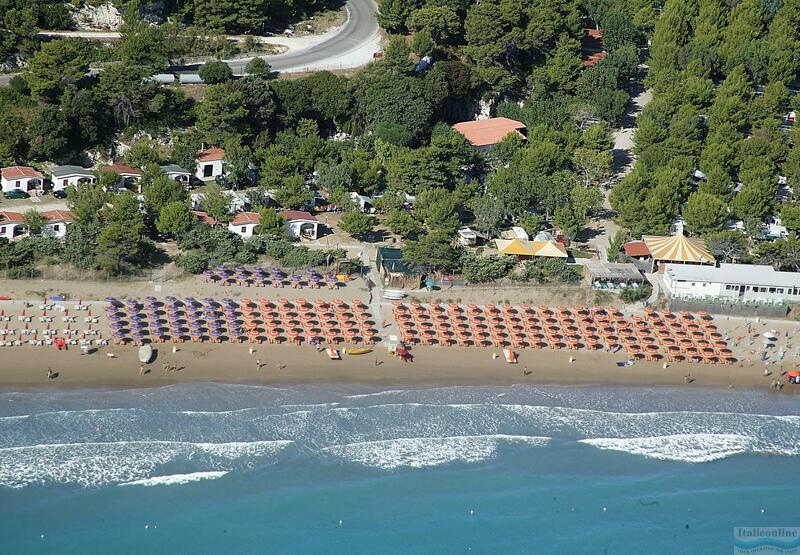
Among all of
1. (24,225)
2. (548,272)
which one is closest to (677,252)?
(548,272)

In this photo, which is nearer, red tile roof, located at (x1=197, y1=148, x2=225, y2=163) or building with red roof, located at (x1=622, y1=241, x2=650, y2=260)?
building with red roof, located at (x1=622, y1=241, x2=650, y2=260)

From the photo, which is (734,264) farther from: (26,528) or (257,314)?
(26,528)

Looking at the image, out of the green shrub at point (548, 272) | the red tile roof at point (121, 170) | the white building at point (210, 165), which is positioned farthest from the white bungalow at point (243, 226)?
the green shrub at point (548, 272)

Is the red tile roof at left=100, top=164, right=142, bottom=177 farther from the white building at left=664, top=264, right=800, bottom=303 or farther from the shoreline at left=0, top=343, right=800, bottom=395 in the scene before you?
the white building at left=664, top=264, right=800, bottom=303

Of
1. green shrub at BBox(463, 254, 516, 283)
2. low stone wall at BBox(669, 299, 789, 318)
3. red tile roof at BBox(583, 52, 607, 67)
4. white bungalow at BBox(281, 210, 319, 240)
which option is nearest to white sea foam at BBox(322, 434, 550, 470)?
green shrub at BBox(463, 254, 516, 283)

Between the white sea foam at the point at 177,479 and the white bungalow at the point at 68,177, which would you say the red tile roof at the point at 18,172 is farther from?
the white sea foam at the point at 177,479

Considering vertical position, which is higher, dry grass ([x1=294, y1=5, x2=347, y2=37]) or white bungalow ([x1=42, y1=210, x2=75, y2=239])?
dry grass ([x1=294, y1=5, x2=347, y2=37])
